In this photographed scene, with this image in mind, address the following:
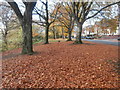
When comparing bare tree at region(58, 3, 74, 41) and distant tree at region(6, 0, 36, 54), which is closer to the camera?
distant tree at region(6, 0, 36, 54)

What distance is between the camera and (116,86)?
81.7 inches

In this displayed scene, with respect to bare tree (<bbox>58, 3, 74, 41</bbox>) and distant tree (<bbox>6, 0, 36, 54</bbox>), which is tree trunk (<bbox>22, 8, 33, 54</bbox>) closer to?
distant tree (<bbox>6, 0, 36, 54</bbox>)

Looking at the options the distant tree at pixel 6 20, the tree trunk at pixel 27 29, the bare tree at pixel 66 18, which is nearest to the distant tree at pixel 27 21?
the tree trunk at pixel 27 29

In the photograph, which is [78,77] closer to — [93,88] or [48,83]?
[93,88]

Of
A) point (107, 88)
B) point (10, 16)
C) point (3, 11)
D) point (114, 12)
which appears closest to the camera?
point (107, 88)

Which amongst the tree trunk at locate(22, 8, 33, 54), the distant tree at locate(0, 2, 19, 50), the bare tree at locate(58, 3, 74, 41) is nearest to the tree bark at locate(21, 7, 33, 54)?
the tree trunk at locate(22, 8, 33, 54)

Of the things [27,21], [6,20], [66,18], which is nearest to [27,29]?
[27,21]

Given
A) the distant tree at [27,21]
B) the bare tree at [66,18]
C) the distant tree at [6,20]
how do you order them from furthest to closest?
the bare tree at [66,18], the distant tree at [6,20], the distant tree at [27,21]

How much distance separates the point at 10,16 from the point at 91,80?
14.1m

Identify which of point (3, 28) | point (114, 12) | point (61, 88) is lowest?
point (61, 88)

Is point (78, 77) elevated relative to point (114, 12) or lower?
lower

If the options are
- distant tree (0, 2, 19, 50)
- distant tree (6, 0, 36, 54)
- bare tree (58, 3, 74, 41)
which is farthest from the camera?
bare tree (58, 3, 74, 41)

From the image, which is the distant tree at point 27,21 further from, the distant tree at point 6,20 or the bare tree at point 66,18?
the bare tree at point 66,18

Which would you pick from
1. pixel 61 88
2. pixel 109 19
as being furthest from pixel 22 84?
pixel 109 19
